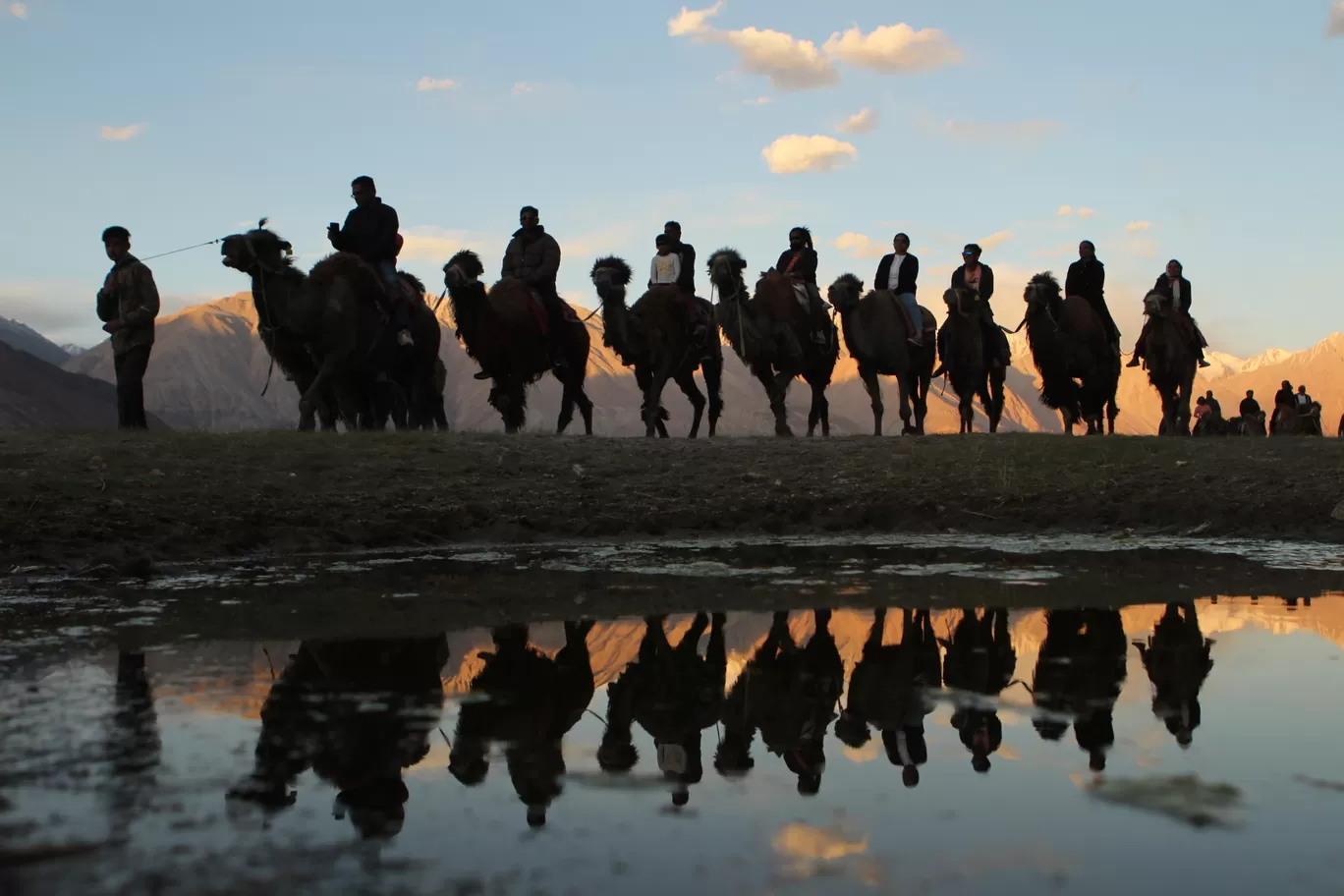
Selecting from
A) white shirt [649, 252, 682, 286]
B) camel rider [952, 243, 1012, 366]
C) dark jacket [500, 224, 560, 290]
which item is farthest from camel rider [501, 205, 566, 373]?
camel rider [952, 243, 1012, 366]

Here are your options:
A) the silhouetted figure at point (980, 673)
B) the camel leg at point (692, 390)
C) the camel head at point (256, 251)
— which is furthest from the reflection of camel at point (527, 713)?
the camel leg at point (692, 390)

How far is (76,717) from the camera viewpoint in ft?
16.2

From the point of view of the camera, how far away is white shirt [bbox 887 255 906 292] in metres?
23.0

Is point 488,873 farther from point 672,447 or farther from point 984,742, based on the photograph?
point 672,447

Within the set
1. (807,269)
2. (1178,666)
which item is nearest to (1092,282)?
(807,269)

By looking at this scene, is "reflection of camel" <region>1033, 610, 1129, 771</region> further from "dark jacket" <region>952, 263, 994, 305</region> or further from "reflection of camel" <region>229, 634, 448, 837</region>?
"dark jacket" <region>952, 263, 994, 305</region>

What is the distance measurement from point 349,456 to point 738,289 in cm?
856

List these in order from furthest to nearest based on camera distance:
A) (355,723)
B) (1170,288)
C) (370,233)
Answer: (1170,288) → (370,233) → (355,723)

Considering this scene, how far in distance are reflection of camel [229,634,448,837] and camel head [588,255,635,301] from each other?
14390 mm

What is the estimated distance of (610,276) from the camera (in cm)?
2089

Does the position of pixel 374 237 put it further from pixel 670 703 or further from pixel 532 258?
pixel 670 703

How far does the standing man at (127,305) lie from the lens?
55.0 feet

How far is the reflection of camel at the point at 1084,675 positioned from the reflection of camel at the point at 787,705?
739mm

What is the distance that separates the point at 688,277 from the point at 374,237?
16.1 feet
